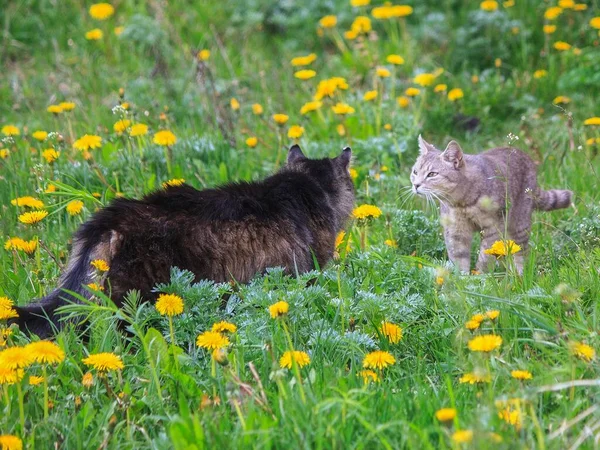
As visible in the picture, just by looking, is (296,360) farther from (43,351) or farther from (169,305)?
(43,351)

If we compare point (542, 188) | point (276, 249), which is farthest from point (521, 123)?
point (276, 249)

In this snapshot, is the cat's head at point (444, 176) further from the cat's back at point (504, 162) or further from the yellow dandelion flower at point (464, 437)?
the yellow dandelion flower at point (464, 437)

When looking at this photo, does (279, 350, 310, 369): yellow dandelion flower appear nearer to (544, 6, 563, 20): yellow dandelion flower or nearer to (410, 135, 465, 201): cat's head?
(410, 135, 465, 201): cat's head

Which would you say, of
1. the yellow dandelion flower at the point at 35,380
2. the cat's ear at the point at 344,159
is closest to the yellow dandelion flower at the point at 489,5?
the cat's ear at the point at 344,159

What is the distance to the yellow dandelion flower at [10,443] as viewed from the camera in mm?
2797

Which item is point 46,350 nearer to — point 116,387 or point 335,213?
point 116,387

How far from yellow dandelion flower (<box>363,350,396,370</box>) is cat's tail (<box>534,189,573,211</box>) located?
7.76ft

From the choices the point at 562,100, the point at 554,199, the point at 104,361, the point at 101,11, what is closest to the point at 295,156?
the point at 554,199

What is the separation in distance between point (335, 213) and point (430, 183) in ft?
2.38

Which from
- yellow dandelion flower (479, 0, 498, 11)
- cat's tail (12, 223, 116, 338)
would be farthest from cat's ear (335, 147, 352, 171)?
yellow dandelion flower (479, 0, 498, 11)

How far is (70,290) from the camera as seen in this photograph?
12.6ft

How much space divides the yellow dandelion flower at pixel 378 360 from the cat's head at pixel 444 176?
6.49 ft

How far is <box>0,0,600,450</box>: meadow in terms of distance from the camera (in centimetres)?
305

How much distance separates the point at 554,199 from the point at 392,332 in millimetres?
2158
